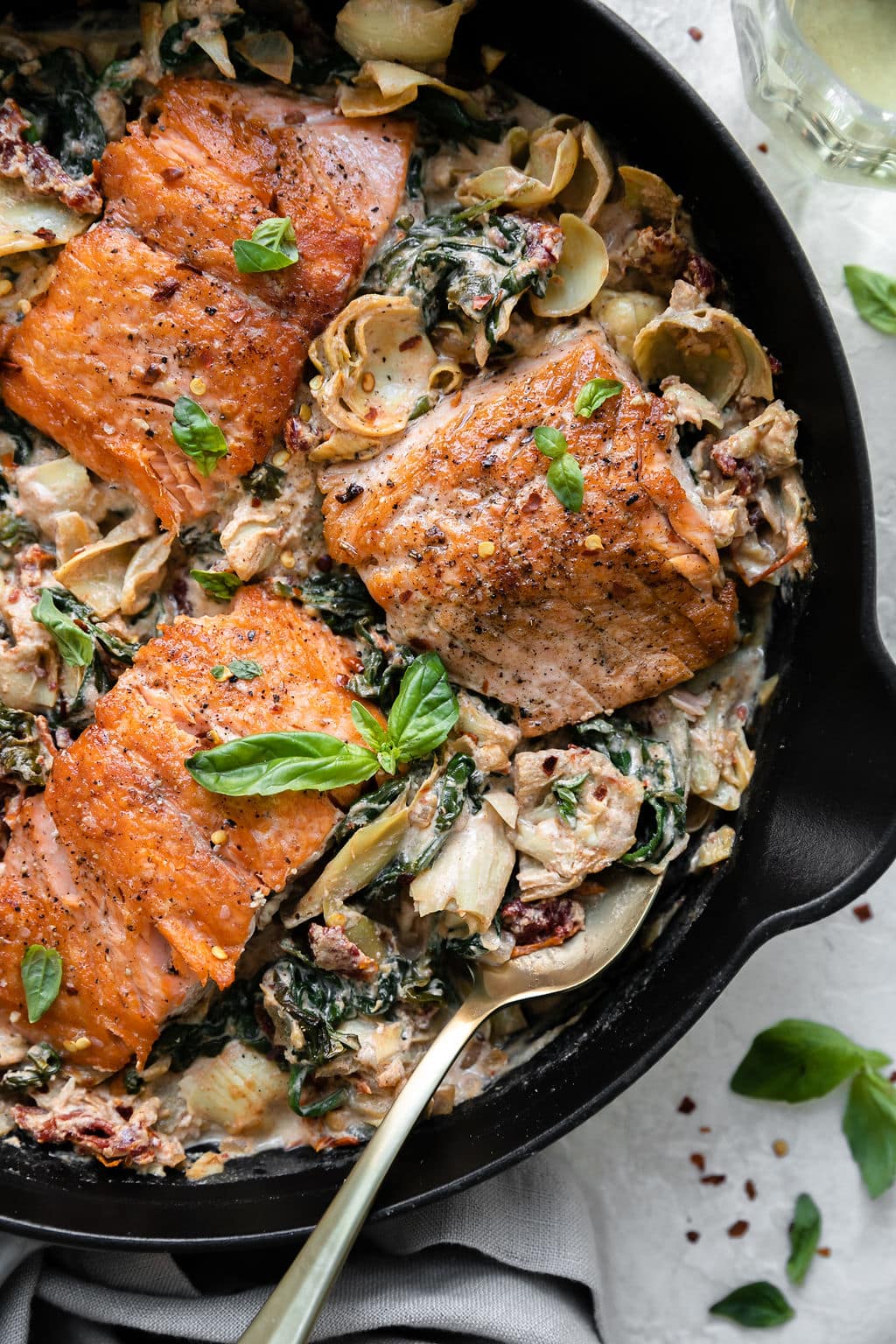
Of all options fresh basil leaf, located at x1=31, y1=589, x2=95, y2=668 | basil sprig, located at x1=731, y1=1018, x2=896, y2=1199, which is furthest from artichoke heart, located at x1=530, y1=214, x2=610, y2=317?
basil sprig, located at x1=731, y1=1018, x2=896, y2=1199

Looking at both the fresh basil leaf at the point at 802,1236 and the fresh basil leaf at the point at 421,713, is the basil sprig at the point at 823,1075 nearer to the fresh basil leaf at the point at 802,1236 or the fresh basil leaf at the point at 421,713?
the fresh basil leaf at the point at 802,1236

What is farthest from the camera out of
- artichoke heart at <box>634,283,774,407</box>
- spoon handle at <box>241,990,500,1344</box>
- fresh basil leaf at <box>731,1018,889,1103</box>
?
fresh basil leaf at <box>731,1018,889,1103</box>

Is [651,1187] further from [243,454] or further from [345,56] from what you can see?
[345,56]

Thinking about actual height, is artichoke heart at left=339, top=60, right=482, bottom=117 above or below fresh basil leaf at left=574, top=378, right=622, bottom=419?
above

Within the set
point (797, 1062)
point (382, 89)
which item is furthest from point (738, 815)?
point (382, 89)

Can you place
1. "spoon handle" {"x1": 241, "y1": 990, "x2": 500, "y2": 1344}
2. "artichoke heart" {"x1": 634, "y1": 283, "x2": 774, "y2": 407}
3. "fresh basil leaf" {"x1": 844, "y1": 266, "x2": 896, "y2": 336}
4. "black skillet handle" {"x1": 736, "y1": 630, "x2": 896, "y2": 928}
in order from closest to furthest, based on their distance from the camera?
"spoon handle" {"x1": 241, "y1": 990, "x2": 500, "y2": 1344} < "black skillet handle" {"x1": 736, "y1": 630, "x2": 896, "y2": 928} < "artichoke heart" {"x1": 634, "y1": 283, "x2": 774, "y2": 407} < "fresh basil leaf" {"x1": 844, "y1": 266, "x2": 896, "y2": 336}

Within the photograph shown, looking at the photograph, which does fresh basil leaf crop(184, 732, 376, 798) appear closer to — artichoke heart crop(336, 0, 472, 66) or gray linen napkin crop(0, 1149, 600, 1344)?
gray linen napkin crop(0, 1149, 600, 1344)

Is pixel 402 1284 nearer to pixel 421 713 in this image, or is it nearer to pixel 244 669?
pixel 421 713

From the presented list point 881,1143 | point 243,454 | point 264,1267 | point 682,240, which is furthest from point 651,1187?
point 682,240
